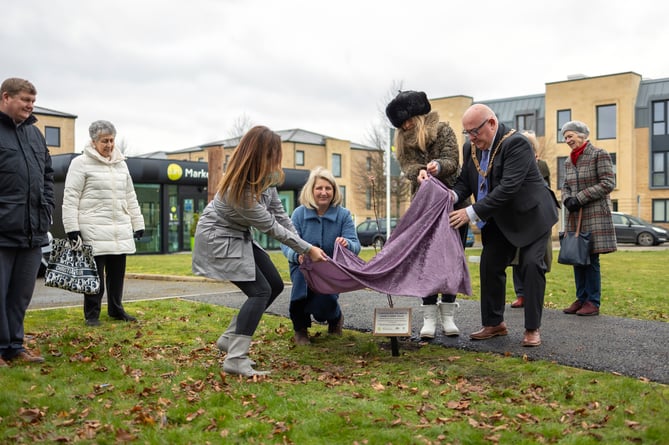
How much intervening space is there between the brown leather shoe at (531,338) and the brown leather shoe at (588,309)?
6.46 feet

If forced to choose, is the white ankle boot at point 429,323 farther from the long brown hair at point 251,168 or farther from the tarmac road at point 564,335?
the long brown hair at point 251,168

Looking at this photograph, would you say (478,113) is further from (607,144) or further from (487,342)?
(607,144)

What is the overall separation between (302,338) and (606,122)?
151ft

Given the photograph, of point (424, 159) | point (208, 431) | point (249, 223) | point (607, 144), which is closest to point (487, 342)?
point (424, 159)

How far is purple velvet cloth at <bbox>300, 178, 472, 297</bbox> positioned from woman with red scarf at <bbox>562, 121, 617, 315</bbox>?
261 cm

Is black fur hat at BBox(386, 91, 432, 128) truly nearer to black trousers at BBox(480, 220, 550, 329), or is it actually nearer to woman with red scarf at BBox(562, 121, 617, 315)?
black trousers at BBox(480, 220, 550, 329)

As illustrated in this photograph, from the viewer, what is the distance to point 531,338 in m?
5.78

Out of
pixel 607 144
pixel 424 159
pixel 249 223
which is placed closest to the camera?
pixel 249 223

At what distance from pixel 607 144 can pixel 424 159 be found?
4463cm

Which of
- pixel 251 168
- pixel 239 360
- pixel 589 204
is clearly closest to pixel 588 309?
pixel 589 204

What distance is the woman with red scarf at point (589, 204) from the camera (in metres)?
7.63

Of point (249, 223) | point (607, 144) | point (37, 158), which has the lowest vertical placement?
point (249, 223)

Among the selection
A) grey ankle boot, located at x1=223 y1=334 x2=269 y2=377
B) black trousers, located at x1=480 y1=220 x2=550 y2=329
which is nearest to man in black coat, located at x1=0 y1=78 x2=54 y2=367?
grey ankle boot, located at x1=223 y1=334 x2=269 y2=377

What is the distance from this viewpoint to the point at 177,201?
29.5 metres
